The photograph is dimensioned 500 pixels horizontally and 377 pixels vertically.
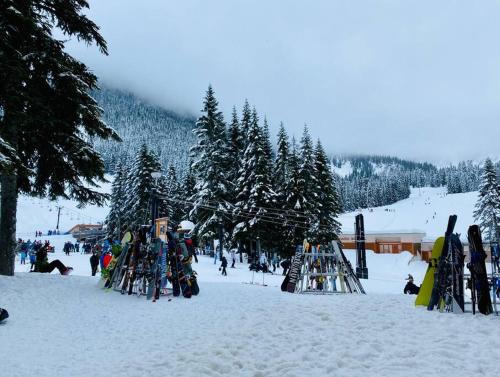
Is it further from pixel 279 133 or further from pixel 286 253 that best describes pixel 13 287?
pixel 279 133

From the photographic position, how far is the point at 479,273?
31.6 feet

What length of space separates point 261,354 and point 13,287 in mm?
8484

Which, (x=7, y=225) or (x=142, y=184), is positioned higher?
(x=142, y=184)

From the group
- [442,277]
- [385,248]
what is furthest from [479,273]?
[385,248]

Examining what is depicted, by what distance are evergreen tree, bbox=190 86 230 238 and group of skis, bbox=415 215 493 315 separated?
978 inches

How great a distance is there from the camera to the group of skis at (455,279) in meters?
9.52

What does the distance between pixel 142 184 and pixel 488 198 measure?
39287 millimetres

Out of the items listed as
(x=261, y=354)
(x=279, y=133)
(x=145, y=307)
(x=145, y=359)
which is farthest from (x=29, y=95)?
(x=279, y=133)

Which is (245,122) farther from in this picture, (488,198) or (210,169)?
(488,198)

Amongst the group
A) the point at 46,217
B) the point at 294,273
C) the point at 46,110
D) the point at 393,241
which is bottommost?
the point at 294,273

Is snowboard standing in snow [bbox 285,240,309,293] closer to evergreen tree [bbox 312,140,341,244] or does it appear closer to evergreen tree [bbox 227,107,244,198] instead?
evergreen tree [bbox 312,140,341,244]

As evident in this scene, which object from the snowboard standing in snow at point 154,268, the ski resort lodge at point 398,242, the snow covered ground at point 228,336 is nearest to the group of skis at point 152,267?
the snowboard standing in snow at point 154,268

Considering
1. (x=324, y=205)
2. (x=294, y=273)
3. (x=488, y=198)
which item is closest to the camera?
(x=294, y=273)

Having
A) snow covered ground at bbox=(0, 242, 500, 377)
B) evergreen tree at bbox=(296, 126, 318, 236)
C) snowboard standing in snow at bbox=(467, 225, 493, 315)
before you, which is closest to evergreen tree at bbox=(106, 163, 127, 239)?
evergreen tree at bbox=(296, 126, 318, 236)
